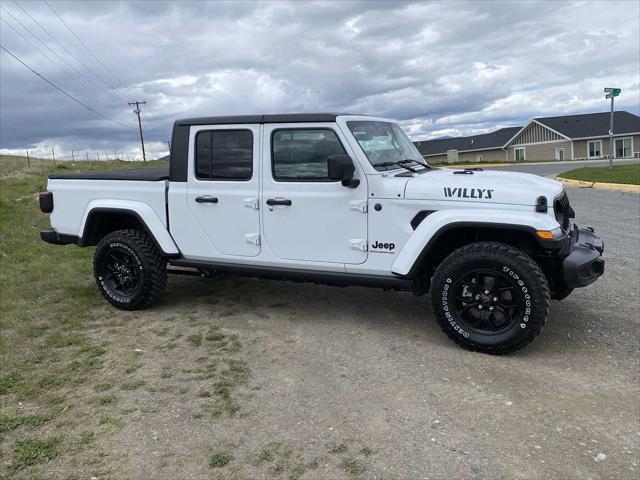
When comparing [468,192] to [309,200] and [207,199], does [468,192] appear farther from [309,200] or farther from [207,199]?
[207,199]

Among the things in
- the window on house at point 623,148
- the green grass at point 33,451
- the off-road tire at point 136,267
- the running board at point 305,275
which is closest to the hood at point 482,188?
the running board at point 305,275

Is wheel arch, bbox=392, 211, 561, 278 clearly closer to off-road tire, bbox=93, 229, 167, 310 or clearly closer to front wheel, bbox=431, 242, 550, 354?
front wheel, bbox=431, 242, 550, 354

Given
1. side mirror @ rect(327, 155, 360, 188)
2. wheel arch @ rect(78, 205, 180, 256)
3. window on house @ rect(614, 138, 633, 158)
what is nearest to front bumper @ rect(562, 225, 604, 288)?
side mirror @ rect(327, 155, 360, 188)

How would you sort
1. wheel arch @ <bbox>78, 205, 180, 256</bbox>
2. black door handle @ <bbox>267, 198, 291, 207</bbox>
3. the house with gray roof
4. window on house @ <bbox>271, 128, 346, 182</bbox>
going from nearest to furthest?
window on house @ <bbox>271, 128, 346, 182</bbox>, black door handle @ <bbox>267, 198, 291, 207</bbox>, wheel arch @ <bbox>78, 205, 180, 256</bbox>, the house with gray roof

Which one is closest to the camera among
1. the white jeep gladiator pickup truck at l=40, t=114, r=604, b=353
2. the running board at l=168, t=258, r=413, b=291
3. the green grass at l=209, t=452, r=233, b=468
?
the green grass at l=209, t=452, r=233, b=468

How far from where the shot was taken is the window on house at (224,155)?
5129mm

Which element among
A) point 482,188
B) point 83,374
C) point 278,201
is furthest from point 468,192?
point 83,374

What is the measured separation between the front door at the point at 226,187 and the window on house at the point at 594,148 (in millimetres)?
56675

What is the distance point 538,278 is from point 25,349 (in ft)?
13.8

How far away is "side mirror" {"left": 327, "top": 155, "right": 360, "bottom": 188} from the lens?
436cm

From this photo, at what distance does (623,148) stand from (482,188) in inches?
2282

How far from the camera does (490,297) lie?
429 centimetres

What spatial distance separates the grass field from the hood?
1973 millimetres

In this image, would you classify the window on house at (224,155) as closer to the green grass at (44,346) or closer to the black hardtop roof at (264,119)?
the black hardtop roof at (264,119)
